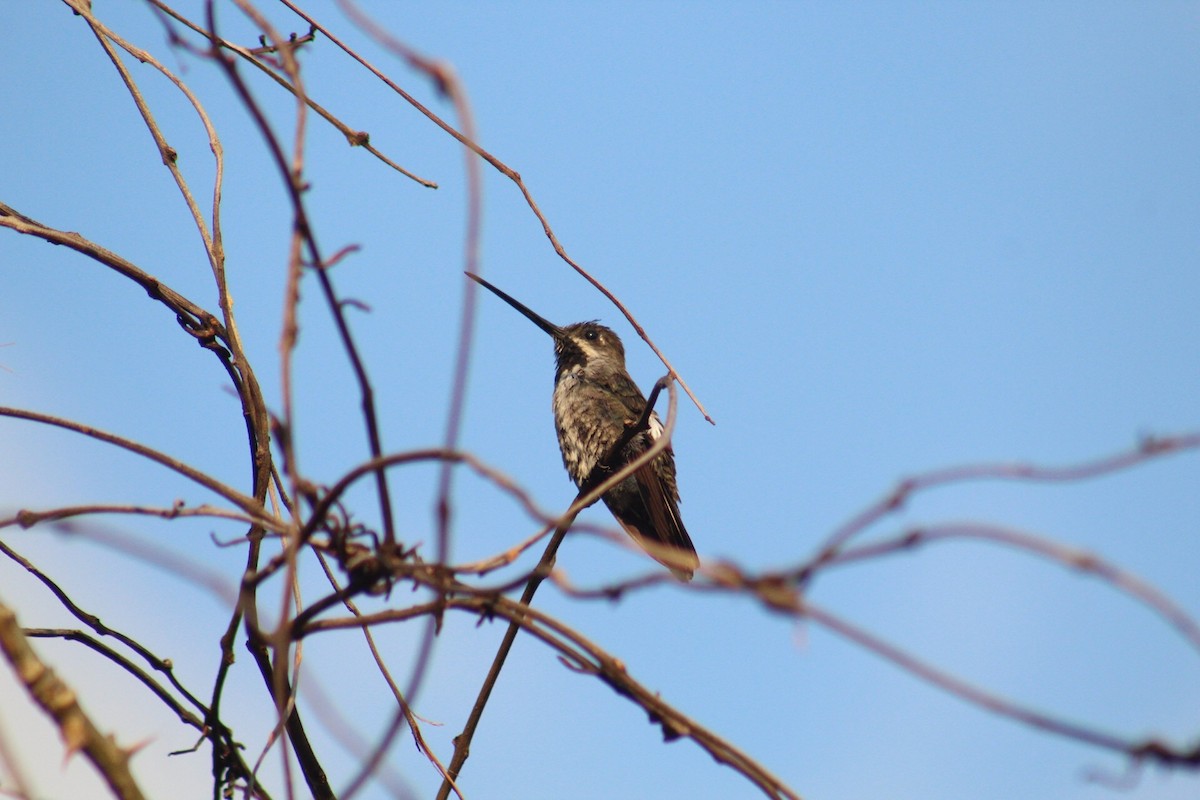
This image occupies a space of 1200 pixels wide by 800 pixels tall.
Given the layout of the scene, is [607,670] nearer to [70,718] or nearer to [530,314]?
[70,718]

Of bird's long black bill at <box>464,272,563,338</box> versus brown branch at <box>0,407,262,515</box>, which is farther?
bird's long black bill at <box>464,272,563,338</box>

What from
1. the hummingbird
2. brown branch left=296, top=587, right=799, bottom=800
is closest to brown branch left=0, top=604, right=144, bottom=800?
brown branch left=296, top=587, right=799, bottom=800

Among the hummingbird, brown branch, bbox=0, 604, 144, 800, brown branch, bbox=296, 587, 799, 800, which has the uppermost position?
the hummingbird

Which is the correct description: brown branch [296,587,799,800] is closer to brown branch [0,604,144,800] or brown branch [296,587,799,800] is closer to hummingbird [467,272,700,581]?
brown branch [0,604,144,800]

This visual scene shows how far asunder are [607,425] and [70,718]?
561 centimetres

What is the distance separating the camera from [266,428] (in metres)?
2.42

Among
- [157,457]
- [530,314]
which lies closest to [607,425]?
[530,314]

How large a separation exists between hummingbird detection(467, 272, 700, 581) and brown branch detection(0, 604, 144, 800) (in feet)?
14.6

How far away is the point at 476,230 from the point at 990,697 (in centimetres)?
71

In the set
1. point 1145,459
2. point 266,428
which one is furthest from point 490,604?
point 266,428

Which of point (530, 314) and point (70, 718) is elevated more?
point (530, 314)

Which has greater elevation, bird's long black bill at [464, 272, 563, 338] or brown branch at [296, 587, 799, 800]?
bird's long black bill at [464, 272, 563, 338]

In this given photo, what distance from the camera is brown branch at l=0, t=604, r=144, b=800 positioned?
1390 mm

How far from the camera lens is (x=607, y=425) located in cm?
697
